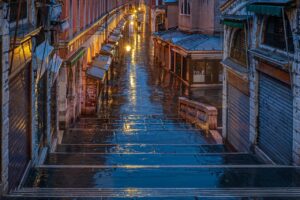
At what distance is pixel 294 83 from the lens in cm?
1169

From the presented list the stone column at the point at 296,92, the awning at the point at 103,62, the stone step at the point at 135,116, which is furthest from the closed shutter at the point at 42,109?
the awning at the point at 103,62

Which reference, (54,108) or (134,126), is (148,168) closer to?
(54,108)

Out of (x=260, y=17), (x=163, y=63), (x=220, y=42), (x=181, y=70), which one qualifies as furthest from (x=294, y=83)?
(x=163, y=63)

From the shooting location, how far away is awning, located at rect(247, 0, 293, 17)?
11.9 metres

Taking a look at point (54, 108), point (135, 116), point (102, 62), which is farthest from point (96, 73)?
point (54, 108)

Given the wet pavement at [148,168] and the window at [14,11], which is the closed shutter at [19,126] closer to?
the wet pavement at [148,168]

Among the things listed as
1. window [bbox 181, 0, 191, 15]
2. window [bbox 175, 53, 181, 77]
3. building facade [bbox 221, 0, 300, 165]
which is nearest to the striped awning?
window [bbox 175, 53, 181, 77]

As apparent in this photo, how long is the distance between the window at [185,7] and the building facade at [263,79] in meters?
25.7

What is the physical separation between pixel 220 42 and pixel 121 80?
8205mm

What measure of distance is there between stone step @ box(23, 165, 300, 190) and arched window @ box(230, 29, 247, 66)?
586 cm

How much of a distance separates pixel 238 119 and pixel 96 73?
42.1 ft

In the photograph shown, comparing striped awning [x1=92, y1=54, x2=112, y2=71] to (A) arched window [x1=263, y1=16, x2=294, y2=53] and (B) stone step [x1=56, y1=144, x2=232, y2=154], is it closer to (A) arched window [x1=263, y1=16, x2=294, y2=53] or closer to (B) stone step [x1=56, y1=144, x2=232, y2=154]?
(B) stone step [x1=56, y1=144, x2=232, y2=154]

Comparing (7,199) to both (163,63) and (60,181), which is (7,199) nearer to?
(60,181)

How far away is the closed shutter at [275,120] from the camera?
1240 cm
